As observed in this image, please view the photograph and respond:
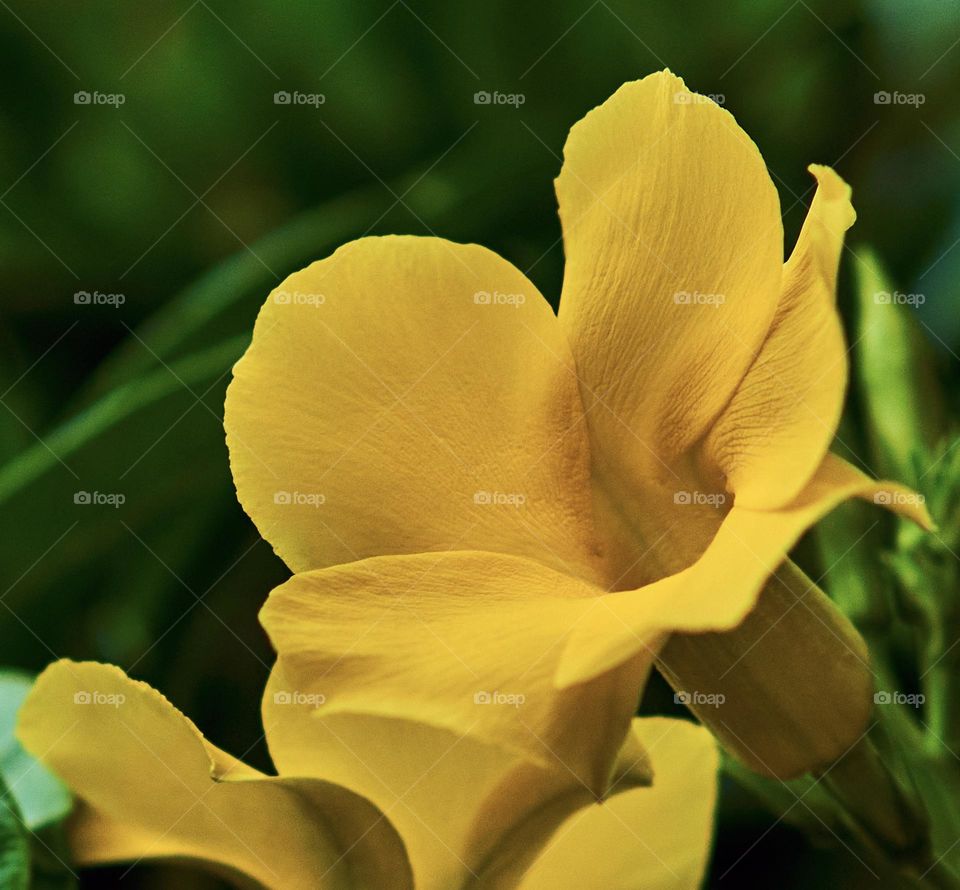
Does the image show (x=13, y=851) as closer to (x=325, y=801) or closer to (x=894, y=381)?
(x=325, y=801)

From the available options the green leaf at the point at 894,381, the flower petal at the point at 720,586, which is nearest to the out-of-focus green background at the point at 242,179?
the green leaf at the point at 894,381

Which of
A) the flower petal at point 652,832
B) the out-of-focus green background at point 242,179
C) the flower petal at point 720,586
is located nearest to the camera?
the flower petal at point 720,586

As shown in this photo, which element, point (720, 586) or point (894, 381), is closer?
point (720, 586)

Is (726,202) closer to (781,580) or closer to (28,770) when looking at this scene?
(781,580)

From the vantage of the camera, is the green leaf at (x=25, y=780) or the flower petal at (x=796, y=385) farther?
the green leaf at (x=25, y=780)

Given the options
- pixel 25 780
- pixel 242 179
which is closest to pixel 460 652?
pixel 25 780

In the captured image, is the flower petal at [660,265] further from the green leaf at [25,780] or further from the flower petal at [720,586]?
the green leaf at [25,780]

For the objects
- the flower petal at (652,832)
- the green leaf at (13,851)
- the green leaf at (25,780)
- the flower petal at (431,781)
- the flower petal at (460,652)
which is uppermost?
the flower petal at (460,652)

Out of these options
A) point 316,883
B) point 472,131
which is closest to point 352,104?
point 472,131
